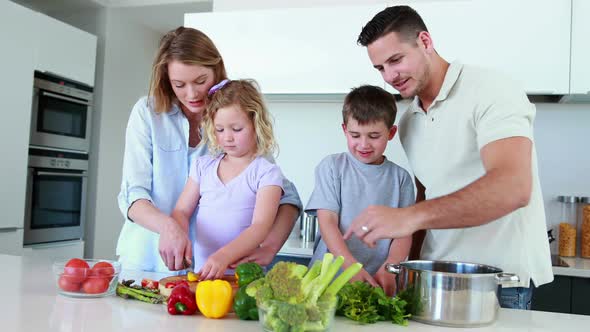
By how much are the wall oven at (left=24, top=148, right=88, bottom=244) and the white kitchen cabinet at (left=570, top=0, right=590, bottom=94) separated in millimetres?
3129

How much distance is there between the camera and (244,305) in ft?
3.50

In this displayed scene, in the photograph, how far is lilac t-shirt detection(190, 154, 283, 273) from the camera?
1662mm

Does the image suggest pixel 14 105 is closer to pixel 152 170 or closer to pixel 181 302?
pixel 152 170

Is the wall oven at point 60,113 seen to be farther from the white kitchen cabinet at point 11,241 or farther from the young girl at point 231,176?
the young girl at point 231,176

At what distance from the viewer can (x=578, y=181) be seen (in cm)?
289

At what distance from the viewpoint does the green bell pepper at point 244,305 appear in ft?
3.50

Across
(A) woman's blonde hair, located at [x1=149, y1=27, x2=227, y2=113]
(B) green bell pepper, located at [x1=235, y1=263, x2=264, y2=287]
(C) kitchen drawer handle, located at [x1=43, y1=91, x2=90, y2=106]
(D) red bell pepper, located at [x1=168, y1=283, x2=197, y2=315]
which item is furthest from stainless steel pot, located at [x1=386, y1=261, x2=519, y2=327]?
(C) kitchen drawer handle, located at [x1=43, y1=91, x2=90, y2=106]

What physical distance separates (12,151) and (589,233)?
3228 mm

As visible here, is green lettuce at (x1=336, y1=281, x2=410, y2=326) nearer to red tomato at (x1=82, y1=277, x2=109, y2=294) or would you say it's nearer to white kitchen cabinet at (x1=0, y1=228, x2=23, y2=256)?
red tomato at (x1=82, y1=277, x2=109, y2=294)

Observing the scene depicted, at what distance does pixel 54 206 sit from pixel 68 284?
2769mm

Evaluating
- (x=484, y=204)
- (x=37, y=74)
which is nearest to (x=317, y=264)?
(x=484, y=204)

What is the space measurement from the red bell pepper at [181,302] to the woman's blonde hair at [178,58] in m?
0.78

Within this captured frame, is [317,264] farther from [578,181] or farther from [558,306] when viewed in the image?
[578,181]

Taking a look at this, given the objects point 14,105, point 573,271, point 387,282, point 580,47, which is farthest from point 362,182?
point 14,105
